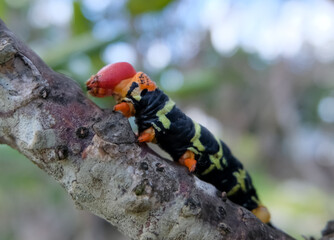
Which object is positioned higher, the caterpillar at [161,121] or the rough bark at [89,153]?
the caterpillar at [161,121]

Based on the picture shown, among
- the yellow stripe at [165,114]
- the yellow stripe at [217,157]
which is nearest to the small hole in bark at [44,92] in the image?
the yellow stripe at [165,114]

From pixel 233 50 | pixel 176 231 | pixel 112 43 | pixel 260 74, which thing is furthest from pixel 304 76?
pixel 176 231

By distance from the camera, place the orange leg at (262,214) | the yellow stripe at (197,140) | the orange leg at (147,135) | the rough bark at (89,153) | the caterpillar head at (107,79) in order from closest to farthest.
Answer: the rough bark at (89,153), the orange leg at (147,135), the caterpillar head at (107,79), the yellow stripe at (197,140), the orange leg at (262,214)

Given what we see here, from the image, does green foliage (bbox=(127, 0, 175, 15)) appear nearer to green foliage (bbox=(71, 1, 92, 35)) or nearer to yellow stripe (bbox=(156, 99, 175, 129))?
green foliage (bbox=(71, 1, 92, 35))

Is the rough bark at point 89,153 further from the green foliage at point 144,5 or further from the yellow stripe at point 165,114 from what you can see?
the green foliage at point 144,5

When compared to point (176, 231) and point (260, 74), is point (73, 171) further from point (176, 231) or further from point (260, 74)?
point (260, 74)

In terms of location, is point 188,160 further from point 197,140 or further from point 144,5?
point 144,5

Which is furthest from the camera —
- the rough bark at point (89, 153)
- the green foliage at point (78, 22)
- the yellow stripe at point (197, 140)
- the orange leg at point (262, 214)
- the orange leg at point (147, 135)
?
the green foliage at point (78, 22)
